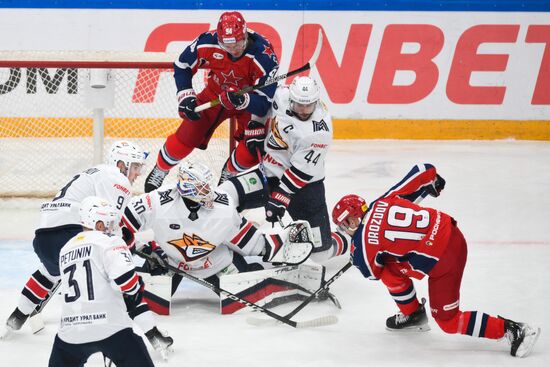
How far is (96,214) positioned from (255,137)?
239 cm

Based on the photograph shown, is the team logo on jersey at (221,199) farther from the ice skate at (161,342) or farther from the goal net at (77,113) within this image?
the goal net at (77,113)

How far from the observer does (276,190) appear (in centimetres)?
556

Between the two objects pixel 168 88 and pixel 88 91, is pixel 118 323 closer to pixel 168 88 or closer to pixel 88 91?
pixel 88 91

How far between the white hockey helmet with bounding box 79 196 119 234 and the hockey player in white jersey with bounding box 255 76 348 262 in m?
1.79

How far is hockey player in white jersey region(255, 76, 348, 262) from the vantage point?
5469 millimetres

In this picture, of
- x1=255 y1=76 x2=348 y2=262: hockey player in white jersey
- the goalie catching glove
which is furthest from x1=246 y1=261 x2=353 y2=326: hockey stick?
x1=255 y1=76 x2=348 y2=262: hockey player in white jersey

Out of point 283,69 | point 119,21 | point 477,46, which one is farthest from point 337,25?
point 119,21

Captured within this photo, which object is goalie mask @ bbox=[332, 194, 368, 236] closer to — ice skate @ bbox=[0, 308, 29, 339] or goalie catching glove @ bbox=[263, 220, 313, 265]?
goalie catching glove @ bbox=[263, 220, 313, 265]

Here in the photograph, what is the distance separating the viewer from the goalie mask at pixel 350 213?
4.67 m

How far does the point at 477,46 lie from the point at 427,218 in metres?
4.32

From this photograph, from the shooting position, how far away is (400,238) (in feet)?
14.6

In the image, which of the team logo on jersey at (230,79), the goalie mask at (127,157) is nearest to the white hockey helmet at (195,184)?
the goalie mask at (127,157)

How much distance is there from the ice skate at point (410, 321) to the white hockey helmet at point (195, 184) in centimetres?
99

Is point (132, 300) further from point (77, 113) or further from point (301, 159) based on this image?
point (77, 113)
